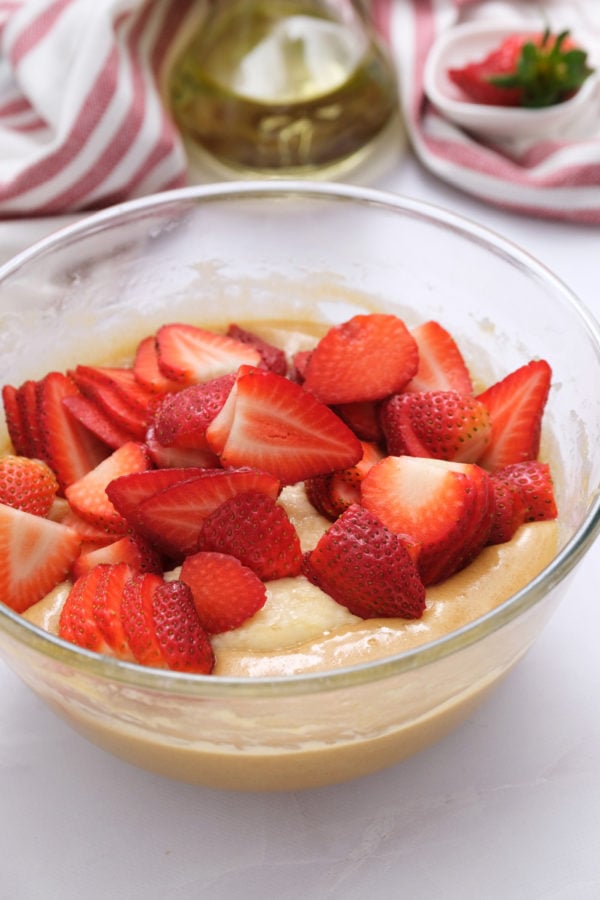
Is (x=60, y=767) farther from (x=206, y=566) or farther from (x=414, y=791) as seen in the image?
(x=414, y=791)

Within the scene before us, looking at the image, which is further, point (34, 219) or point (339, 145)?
point (339, 145)

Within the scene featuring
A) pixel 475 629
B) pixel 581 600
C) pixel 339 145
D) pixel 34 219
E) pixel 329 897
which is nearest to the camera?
pixel 475 629

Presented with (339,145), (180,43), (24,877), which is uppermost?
(180,43)

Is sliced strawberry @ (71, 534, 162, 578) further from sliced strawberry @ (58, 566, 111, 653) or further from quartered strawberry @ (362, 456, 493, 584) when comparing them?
quartered strawberry @ (362, 456, 493, 584)

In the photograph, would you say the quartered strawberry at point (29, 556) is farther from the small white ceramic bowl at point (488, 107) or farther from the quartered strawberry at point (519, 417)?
the small white ceramic bowl at point (488, 107)

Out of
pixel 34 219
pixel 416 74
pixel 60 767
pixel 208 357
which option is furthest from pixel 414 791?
pixel 416 74

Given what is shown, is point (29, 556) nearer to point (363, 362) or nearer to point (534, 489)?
point (363, 362)

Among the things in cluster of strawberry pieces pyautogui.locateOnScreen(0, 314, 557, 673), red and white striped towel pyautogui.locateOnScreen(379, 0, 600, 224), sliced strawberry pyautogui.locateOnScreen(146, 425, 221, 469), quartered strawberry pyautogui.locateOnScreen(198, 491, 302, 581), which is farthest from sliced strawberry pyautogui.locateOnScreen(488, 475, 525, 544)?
red and white striped towel pyautogui.locateOnScreen(379, 0, 600, 224)
